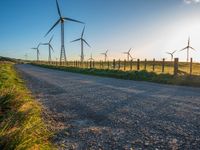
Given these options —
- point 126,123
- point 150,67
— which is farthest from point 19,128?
point 150,67

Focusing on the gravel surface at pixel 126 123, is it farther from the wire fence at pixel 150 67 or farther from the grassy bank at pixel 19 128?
the wire fence at pixel 150 67

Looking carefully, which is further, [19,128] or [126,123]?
[126,123]

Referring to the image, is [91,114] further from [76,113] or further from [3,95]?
[3,95]

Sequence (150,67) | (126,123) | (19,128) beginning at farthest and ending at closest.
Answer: (150,67), (126,123), (19,128)

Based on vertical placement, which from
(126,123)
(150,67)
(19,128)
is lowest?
(126,123)

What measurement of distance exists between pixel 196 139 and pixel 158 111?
283 centimetres

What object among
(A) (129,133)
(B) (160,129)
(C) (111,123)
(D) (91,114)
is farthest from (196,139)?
(D) (91,114)

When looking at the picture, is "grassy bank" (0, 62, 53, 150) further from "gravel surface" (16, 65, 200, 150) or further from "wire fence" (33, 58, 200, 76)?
"wire fence" (33, 58, 200, 76)

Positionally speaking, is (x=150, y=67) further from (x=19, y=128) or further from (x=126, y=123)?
(x=19, y=128)

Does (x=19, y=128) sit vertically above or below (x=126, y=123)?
above

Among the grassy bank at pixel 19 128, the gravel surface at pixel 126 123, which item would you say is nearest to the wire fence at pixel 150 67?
the gravel surface at pixel 126 123

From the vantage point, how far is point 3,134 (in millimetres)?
4355

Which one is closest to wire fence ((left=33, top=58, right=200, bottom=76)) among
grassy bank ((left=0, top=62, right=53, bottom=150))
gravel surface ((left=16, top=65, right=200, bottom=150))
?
gravel surface ((left=16, top=65, right=200, bottom=150))

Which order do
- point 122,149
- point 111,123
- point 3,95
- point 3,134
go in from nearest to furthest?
point 3,134
point 122,149
point 111,123
point 3,95
